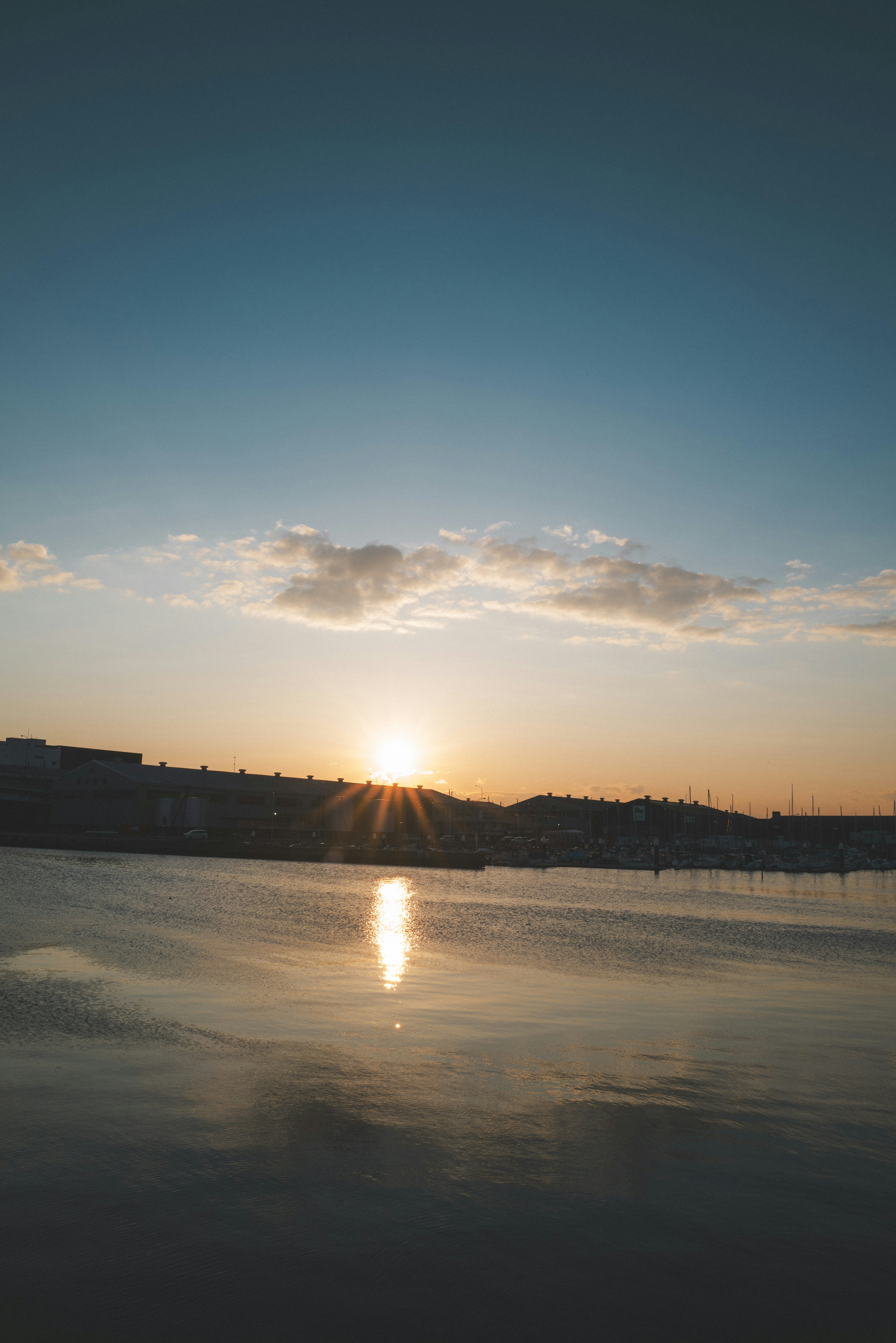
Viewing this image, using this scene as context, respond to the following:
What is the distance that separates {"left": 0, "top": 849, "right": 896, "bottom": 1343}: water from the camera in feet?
24.5

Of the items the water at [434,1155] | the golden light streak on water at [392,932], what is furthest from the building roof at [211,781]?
the water at [434,1155]

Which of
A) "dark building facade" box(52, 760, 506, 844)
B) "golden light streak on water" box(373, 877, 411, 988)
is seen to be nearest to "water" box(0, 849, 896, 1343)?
"golden light streak on water" box(373, 877, 411, 988)

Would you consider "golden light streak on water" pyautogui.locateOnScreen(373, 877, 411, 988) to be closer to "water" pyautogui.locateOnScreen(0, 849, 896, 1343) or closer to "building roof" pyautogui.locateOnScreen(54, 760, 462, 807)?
"water" pyautogui.locateOnScreen(0, 849, 896, 1343)

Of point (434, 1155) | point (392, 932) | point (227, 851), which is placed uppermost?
point (434, 1155)

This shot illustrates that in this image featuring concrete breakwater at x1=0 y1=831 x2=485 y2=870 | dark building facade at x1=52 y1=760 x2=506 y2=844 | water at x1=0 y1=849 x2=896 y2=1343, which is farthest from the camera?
dark building facade at x1=52 y1=760 x2=506 y2=844

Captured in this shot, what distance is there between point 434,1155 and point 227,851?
103397 millimetres

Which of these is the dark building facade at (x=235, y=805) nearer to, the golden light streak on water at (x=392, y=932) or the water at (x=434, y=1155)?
the golden light streak on water at (x=392, y=932)

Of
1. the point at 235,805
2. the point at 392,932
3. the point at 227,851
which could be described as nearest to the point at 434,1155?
the point at 392,932

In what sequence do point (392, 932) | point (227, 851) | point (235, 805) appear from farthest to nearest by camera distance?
point (235, 805)
point (227, 851)
point (392, 932)

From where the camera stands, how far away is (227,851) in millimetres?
108750

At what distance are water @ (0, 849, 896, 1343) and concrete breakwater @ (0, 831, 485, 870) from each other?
3336 inches

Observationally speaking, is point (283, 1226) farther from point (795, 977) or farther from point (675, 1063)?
point (795, 977)

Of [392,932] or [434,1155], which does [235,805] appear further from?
[434,1155]

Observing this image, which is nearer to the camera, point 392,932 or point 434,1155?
point 434,1155
